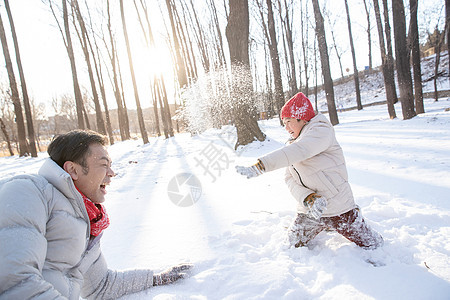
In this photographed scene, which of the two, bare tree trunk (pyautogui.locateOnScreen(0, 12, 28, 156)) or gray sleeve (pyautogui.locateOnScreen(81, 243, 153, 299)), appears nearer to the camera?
gray sleeve (pyautogui.locateOnScreen(81, 243, 153, 299))

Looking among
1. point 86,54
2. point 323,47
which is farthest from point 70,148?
point 86,54

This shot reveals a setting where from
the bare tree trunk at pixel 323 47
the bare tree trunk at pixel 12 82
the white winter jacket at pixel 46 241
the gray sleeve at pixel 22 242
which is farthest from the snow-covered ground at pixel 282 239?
the bare tree trunk at pixel 12 82

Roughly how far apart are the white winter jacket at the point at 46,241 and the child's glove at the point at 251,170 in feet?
3.13

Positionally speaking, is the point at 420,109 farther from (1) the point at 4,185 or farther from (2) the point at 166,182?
(1) the point at 4,185

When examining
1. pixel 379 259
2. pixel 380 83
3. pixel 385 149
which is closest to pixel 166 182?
pixel 379 259

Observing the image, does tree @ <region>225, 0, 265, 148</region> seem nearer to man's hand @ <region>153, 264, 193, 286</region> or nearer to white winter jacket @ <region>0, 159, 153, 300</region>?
man's hand @ <region>153, 264, 193, 286</region>

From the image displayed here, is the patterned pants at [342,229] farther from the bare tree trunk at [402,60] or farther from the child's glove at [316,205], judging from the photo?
the bare tree trunk at [402,60]

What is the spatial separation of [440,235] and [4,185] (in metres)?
2.83

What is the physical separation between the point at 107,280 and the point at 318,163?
1.68 meters

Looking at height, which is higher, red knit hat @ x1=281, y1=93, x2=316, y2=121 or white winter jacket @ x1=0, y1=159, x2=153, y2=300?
red knit hat @ x1=281, y1=93, x2=316, y2=121

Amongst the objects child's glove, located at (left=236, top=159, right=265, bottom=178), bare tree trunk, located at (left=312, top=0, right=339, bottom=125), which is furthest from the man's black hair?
bare tree trunk, located at (left=312, top=0, right=339, bottom=125)

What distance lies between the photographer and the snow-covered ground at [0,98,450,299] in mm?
1562

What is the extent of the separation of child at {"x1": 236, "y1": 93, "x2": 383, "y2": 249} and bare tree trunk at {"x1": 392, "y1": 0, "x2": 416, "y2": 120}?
25.8ft

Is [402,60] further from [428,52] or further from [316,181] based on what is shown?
[428,52]
